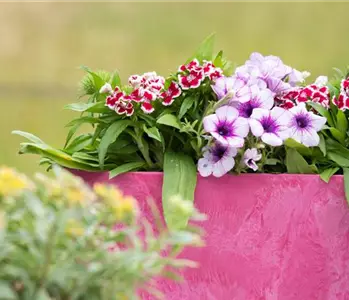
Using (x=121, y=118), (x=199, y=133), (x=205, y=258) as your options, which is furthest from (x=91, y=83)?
(x=205, y=258)

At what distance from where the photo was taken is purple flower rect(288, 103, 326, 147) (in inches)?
38.2

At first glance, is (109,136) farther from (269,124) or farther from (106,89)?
(269,124)

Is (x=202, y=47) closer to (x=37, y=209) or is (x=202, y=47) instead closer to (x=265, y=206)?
(x=265, y=206)

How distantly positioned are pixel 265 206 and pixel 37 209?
606mm

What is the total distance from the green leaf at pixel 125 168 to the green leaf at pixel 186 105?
91mm

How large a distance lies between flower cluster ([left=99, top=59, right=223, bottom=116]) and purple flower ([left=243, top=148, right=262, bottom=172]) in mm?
123

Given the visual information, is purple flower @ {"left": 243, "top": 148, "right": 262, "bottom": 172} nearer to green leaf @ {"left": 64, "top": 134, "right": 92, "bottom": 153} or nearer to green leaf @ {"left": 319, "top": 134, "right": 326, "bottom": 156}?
green leaf @ {"left": 319, "top": 134, "right": 326, "bottom": 156}

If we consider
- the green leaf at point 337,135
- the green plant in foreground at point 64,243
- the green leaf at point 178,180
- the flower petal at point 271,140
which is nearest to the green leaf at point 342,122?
the green leaf at point 337,135

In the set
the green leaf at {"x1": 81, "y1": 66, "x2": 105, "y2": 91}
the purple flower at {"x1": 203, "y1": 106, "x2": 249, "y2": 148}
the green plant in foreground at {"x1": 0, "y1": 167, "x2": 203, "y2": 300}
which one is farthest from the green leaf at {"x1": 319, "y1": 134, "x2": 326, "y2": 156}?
the green plant in foreground at {"x1": 0, "y1": 167, "x2": 203, "y2": 300}

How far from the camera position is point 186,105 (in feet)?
3.26

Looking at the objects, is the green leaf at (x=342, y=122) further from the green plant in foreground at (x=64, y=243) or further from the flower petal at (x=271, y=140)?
the green plant in foreground at (x=64, y=243)

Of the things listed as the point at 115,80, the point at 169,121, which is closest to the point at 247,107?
the point at 169,121

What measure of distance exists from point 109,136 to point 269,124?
0.22 metres

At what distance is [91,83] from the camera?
1089 mm
